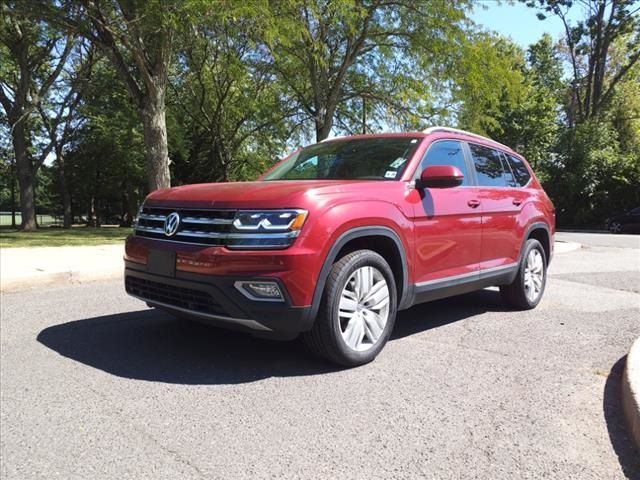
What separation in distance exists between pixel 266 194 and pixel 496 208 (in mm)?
2680

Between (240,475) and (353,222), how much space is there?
6.18 feet

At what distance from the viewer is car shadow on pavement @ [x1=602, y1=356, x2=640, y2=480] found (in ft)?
8.57

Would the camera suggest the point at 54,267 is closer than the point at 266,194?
No

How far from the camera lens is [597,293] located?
7195 millimetres

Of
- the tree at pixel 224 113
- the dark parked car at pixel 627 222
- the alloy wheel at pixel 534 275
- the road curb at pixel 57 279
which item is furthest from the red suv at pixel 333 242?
the dark parked car at pixel 627 222

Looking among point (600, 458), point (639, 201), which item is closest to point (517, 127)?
point (639, 201)

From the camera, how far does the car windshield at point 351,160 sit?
15.0 feet

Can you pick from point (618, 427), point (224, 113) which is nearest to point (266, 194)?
point (618, 427)

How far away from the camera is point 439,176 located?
4.27 meters

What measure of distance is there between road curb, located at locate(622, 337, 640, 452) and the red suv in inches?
60.5

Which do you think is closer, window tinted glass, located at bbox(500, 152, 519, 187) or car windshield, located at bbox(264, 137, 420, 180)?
car windshield, located at bbox(264, 137, 420, 180)

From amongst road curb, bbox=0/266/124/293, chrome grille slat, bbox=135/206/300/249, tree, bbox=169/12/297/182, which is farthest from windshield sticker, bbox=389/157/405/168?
tree, bbox=169/12/297/182

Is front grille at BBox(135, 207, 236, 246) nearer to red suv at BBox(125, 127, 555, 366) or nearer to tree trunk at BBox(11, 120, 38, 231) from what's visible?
red suv at BBox(125, 127, 555, 366)

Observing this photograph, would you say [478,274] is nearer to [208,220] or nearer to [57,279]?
[208,220]
